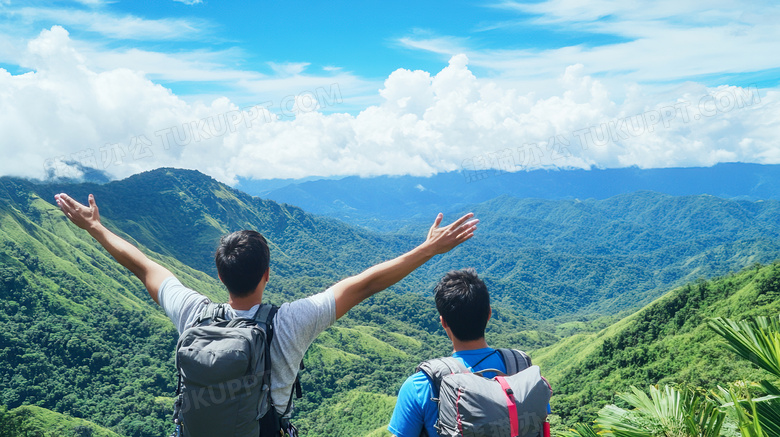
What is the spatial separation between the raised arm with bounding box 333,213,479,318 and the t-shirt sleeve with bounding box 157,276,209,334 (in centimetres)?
141

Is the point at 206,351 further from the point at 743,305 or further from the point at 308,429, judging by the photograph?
the point at 308,429

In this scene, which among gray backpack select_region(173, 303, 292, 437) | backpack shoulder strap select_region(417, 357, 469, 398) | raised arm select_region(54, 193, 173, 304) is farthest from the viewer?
raised arm select_region(54, 193, 173, 304)

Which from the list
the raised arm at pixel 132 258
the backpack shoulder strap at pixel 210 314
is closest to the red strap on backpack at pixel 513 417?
the backpack shoulder strap at pixel 210 314

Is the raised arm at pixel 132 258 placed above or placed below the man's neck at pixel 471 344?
above

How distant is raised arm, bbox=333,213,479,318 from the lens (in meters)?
4.07

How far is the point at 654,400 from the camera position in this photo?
599cm

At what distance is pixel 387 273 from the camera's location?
404 cm

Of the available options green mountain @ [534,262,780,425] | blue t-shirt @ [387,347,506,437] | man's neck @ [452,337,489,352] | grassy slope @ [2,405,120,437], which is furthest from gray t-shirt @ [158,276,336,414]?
grassy slope @ [2,405,120,437]

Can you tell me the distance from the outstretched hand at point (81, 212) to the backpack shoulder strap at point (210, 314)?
1955 millimetres

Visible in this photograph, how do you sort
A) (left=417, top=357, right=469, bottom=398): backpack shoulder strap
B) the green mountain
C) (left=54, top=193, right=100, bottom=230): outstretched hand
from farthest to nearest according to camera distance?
the green mountain < (left=54, top=193, right=100, bottom=230): outstretched hand < (left=417, top=357, right=469, bottom=398): backpack shoulder strap

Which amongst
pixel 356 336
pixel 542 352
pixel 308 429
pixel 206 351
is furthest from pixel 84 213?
pixel 356 336

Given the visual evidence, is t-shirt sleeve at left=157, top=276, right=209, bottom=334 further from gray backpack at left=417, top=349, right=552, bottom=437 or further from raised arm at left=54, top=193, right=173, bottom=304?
gray backpack at left=417, top=349, right=552, bottom=437

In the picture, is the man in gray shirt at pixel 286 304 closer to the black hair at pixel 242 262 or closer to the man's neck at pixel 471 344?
the black hair at pixel 242 262

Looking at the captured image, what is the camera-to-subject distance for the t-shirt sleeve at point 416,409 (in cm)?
423
